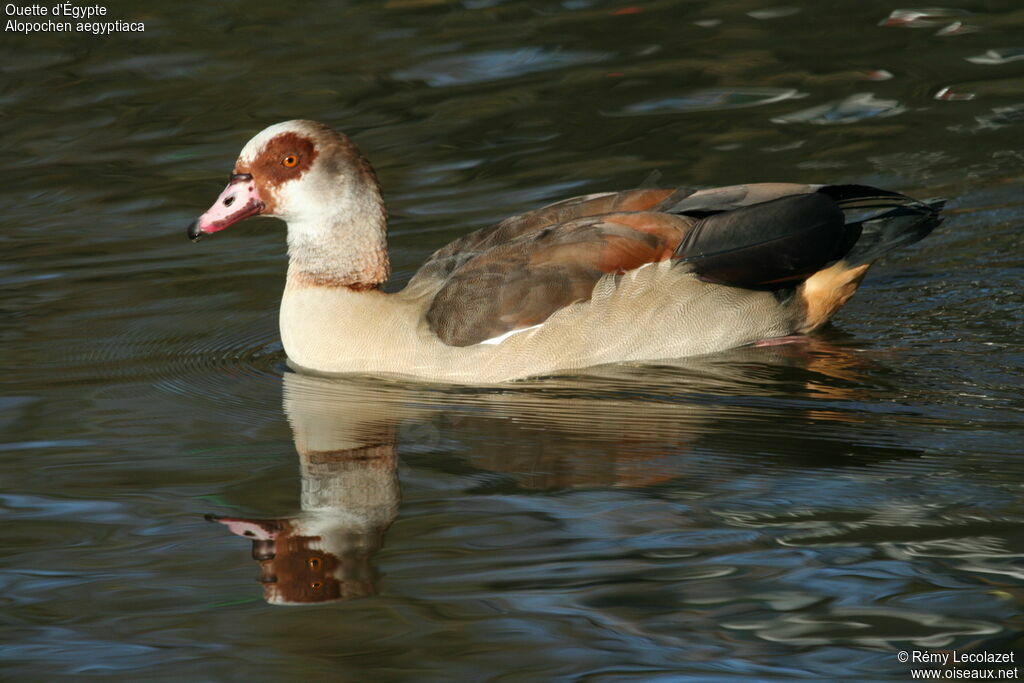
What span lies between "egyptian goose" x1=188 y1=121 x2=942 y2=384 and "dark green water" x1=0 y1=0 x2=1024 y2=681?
173 mm

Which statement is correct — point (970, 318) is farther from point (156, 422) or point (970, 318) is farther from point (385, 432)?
point (156, 422)

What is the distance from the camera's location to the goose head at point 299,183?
7367 millimetres

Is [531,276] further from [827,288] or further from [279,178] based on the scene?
[827,288]

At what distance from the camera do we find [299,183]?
738 cm

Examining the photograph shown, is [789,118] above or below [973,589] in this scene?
above

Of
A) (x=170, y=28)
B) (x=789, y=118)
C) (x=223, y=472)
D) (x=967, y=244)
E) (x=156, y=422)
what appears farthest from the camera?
(x=170, y=28)

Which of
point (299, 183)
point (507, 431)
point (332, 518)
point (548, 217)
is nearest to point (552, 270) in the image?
point (548, 217)

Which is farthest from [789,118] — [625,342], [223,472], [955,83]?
[223,472]

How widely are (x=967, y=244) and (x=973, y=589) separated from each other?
4.33 m

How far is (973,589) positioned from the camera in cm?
468

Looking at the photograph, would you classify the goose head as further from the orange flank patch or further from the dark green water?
the orange flank patch

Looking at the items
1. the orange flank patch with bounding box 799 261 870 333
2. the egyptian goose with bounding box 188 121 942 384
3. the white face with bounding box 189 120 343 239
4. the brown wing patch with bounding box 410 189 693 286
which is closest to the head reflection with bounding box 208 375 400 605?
the egyptian goose with bounding box 188 121 942 384

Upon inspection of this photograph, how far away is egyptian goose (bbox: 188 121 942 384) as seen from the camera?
714 cm

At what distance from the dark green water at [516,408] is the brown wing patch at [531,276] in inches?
13.2
